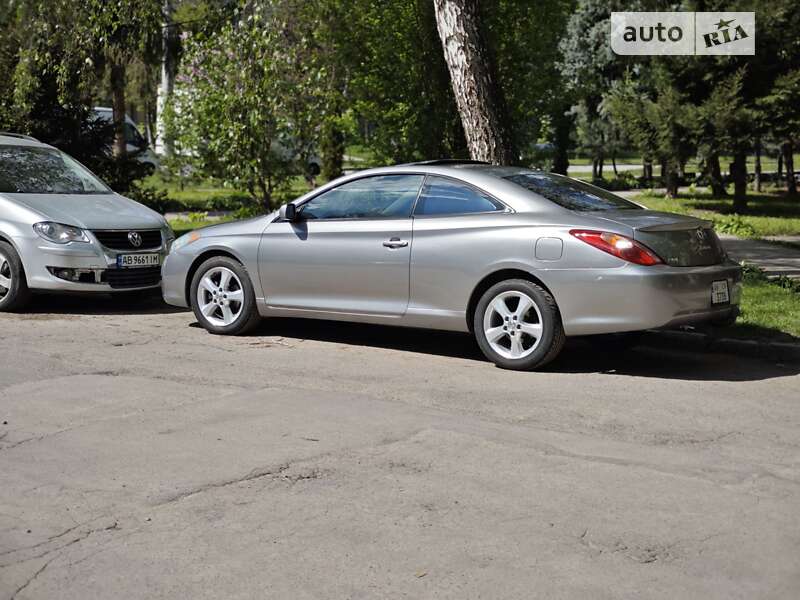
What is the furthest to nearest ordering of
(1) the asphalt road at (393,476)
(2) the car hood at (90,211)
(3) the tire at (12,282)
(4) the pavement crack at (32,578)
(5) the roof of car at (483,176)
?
(2) the car hood at (90,211) → (3) the tire at (12,282) → (5) the roof of car at (483,176) → (1) the asphalt road at (393,476) → (4) the pavement crack at (32,578)

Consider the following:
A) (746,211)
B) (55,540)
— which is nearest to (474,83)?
(55,540)

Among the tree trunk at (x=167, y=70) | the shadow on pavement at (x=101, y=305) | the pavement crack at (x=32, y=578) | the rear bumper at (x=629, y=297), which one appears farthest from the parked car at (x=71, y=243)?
the pavement crack at (x=32, y=578)

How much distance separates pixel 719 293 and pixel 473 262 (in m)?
1.76

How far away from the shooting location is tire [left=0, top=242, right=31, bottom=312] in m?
11.0

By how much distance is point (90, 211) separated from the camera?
11445 millimetres

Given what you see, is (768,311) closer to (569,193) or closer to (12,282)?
(569,193)

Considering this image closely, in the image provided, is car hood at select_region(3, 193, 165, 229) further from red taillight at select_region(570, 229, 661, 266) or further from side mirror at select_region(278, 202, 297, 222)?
red taillight at select_region(570, 229, 661, 266)

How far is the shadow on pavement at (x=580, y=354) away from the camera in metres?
8.23

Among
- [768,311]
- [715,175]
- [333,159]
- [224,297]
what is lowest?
[768,311]

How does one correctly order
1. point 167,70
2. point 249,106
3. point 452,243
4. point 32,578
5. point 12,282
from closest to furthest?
point 32,578 → point 452,243 → point 12,282 → point 249,106 → point 167,70

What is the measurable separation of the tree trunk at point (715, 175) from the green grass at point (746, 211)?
11.4 inches

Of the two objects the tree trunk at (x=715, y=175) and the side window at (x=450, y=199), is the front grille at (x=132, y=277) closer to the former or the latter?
the side window at (x=450, y=199)

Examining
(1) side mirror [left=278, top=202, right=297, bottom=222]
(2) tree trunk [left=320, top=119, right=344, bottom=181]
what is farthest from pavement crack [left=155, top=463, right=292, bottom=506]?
(2) tree trunk [left=320, top=119, right=344, bottom=181]

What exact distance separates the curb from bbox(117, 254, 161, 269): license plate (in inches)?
196
